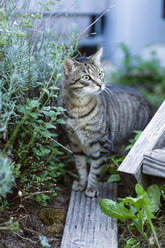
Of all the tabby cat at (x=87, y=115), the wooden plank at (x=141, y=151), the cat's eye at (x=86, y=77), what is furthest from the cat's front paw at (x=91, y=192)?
the cat's eye at (x=86, y=77)

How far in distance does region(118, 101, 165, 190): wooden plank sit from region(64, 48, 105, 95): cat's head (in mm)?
585

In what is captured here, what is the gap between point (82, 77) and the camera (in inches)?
112

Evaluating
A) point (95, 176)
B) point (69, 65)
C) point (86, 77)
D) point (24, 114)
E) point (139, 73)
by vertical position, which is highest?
point (69, 65)

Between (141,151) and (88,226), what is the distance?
0.71 metres

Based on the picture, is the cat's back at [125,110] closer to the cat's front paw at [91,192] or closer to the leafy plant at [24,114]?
the cat's front paw at [91,192]

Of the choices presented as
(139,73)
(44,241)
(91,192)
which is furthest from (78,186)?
Answer: (139,73)

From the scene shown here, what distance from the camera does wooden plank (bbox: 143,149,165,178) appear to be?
214 cm

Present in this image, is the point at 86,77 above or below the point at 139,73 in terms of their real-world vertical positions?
above

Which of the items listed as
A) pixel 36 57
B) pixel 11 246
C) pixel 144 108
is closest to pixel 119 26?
pixel 144 108

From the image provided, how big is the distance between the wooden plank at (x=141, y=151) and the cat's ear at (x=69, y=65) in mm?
834

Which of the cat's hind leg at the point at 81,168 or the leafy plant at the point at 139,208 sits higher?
the leafy plant at the point at 139,208

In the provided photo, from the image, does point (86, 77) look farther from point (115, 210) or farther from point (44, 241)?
point (44, 241)

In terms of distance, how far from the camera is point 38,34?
320cm

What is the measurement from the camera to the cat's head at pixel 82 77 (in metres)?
2.81
